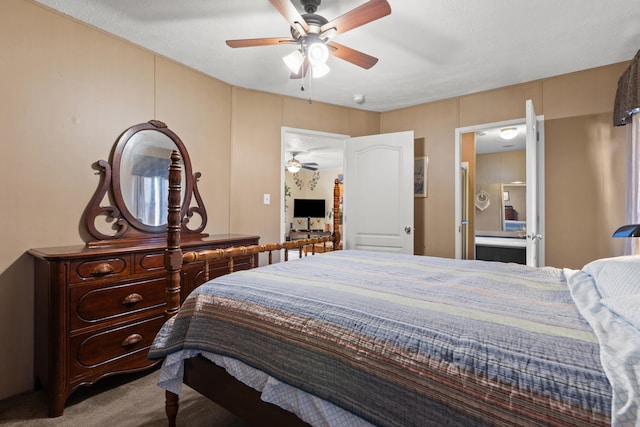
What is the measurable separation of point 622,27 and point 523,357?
2.69m

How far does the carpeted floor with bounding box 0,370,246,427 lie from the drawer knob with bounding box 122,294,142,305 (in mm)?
557

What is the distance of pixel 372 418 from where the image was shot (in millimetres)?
918

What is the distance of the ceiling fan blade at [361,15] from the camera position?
1.60 m

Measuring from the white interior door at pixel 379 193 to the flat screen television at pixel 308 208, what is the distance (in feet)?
16.2

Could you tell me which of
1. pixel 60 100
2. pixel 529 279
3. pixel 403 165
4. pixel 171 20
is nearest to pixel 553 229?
pixel 403 165

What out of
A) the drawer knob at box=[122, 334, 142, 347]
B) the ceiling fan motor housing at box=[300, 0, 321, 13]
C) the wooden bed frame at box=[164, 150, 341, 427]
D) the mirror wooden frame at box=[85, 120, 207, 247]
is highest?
the ceiling fan motor housing at box=[300, 0, 321, 13]

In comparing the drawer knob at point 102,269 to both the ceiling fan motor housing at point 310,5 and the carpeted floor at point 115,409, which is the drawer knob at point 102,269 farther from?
the ceiling fan motor housing at point 310,5

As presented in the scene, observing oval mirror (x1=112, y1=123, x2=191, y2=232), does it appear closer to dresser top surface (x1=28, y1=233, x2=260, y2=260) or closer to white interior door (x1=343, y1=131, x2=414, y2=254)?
dresser top surface (x1=28, y1=233, x2=260, y2=260)

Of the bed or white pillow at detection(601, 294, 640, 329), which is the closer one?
the bed

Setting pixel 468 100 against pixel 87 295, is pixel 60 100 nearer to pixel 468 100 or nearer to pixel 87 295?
pixel 87 295

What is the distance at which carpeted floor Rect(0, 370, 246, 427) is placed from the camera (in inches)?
68.9

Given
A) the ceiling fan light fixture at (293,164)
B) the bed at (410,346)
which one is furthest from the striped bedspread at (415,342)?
the ceiling fan light fixture at (293,164)

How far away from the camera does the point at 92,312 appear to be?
195 cm

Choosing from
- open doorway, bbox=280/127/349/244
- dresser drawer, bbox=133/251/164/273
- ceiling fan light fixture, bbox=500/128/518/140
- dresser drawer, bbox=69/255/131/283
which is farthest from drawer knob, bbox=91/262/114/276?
open doorway, bbox=280/127/349/244
